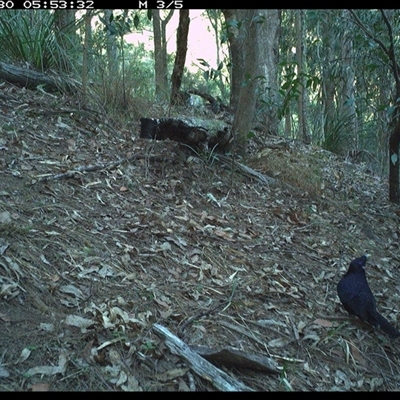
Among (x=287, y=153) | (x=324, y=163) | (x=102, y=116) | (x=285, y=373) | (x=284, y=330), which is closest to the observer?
(x=285, y=373)

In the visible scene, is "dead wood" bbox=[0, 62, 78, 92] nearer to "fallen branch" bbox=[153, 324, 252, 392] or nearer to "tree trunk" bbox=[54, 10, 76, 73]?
"tree trunk" bbox=[54, 10, 76, 73]

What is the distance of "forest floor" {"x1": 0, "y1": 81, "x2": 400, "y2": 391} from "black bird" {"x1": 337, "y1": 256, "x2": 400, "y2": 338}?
3.3 inches

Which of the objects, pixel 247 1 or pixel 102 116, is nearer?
pixel 247 1

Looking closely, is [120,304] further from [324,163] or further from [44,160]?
[324,163]

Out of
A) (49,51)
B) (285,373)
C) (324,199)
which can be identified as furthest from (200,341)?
(49,51)

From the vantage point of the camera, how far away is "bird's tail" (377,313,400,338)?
3.22 metres

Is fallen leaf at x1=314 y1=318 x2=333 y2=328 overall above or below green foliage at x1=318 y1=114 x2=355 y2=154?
below

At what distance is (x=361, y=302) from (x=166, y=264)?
1399 millimetres

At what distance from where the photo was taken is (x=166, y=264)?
347 centimetres

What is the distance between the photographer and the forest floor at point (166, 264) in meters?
2.45

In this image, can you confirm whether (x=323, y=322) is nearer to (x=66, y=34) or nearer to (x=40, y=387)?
(x=40, y=387)

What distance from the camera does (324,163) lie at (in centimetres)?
697

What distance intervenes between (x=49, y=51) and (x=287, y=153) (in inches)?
132

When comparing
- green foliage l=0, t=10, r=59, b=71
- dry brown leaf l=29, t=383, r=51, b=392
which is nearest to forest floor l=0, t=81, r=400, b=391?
dry brown leaf l=29, t=383, r=51, b=392
